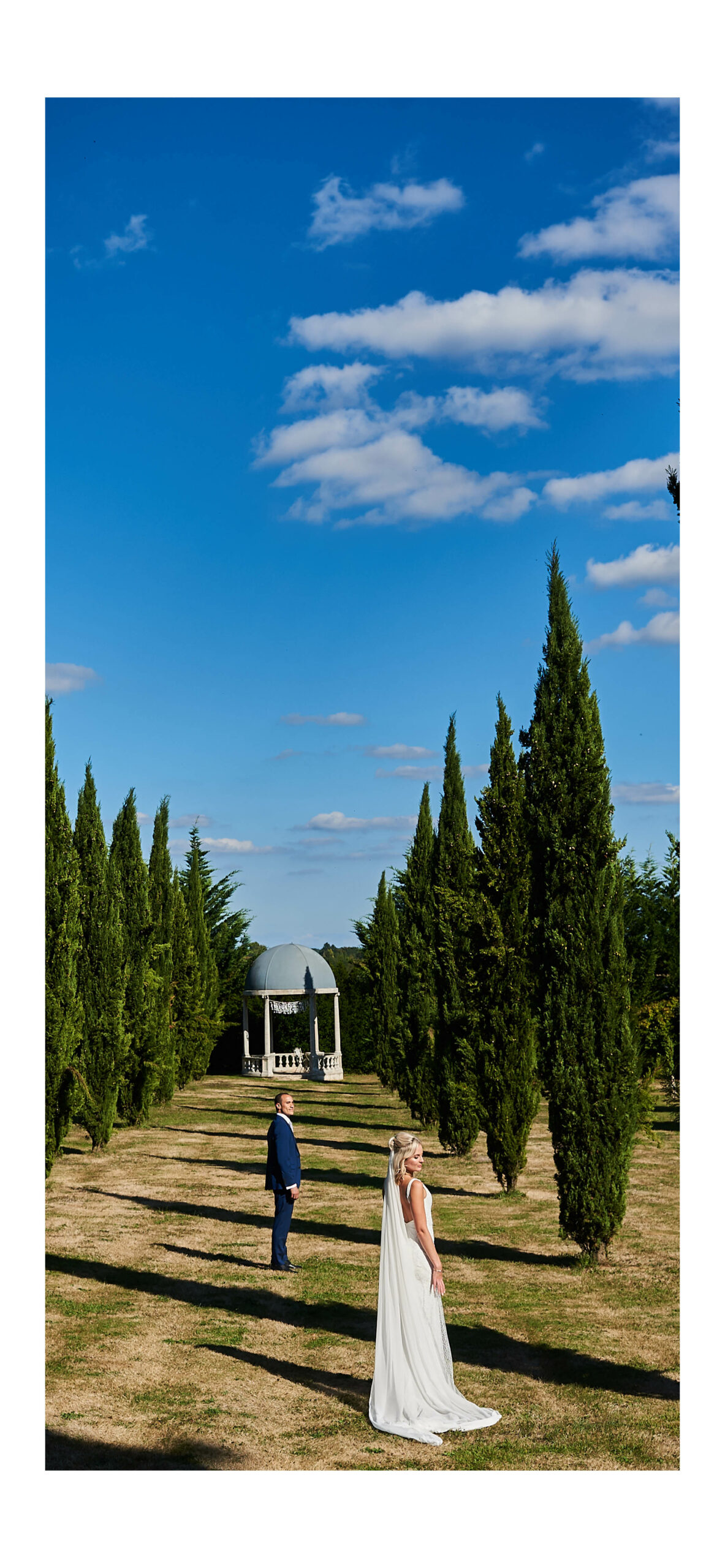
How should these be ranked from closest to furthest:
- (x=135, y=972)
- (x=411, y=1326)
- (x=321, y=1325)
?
(x=411, y=1326), (x=321, y=1325), (x=135, y=972)

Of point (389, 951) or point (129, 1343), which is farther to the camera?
point (389, 951)

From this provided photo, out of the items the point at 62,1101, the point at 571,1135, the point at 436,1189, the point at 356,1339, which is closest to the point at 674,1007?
the point at 571,1135

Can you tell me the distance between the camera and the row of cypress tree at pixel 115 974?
50.0 ft

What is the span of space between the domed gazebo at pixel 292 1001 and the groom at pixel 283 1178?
2759 cm

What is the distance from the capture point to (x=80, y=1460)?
6660mm

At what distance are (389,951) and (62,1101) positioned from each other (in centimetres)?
1688

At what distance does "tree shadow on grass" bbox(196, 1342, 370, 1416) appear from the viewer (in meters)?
7.96

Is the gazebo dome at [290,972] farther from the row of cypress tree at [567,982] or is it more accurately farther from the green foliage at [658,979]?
the row of cypress tree at [567,982]

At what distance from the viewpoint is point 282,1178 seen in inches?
468

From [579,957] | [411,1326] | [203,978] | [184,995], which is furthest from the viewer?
[203,978]

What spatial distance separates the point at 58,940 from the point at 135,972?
9433 mm

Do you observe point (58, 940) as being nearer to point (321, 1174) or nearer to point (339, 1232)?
point (339, 1232)

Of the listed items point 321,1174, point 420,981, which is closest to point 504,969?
point 321,1174
